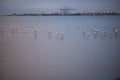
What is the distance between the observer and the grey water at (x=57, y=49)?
7.91ft

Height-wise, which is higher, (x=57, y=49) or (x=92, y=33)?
(x=92, y=33)

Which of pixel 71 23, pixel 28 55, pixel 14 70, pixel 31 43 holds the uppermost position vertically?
pixel 71 23

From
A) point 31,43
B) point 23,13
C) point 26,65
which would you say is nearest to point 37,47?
point 31,43

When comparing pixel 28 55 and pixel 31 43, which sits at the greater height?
pixel 31 43

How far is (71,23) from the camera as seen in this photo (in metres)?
2.41

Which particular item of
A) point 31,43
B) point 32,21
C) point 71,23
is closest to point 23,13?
point 32,21

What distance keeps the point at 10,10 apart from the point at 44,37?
20.7 inches

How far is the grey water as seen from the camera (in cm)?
241

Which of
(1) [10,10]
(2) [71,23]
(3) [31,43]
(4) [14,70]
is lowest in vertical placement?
(4) [14,70]

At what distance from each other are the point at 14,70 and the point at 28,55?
0.26 metres

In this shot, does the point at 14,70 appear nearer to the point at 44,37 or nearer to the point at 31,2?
the point at 44,37

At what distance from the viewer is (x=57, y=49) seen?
2.45 metres

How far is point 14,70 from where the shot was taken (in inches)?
97.0

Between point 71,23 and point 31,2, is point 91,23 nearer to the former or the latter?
point 71,23
